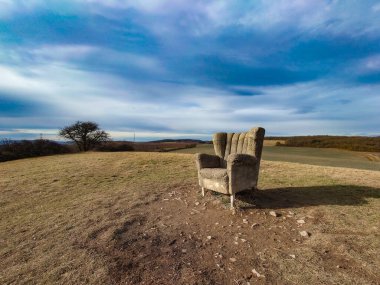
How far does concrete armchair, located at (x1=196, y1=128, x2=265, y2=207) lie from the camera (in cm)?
488

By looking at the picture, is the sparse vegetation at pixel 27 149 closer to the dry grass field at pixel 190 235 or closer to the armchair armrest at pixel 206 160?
the dry grass field at pixel 190 235

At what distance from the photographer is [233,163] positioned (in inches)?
188

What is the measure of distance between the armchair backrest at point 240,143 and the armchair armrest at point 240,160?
32 cm

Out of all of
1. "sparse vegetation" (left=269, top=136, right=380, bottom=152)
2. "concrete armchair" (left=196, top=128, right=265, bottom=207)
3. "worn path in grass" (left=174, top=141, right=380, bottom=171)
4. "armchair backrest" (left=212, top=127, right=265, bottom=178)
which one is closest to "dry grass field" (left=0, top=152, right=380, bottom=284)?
"concrete armchair" (left=196, top=128, right=265, bottom=207)

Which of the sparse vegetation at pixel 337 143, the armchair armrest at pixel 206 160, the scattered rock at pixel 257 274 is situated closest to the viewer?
the scattered rock at pixel 257 274

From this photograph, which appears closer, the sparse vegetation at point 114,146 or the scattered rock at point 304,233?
the scattered rock at point 304,233

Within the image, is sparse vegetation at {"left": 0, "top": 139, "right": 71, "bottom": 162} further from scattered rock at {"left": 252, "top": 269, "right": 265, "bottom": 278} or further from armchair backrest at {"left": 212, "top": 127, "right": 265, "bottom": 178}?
scattered rock at {"left": 252, "top": 269, "right": 265, "bottom": 278}

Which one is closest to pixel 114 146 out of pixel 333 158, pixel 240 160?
pixel 333 158

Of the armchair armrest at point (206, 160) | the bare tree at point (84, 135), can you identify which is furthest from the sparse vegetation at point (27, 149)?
the armchair armrest at point (206, 160)

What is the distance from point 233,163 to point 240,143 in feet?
4.07

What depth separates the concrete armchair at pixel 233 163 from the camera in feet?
16.0

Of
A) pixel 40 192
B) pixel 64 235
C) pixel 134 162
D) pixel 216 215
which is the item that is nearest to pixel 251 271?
pixel 216 215

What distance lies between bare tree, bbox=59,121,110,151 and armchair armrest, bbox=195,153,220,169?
60.1 feet

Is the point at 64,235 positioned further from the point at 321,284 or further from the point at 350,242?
the point at 350,242
